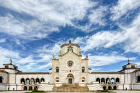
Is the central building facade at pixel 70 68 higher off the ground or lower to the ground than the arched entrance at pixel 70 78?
higher

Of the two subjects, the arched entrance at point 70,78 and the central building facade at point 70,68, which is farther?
the arched entrance at point 70,78

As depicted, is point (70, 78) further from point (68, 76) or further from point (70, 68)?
point (70, 68)

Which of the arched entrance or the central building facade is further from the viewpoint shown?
the arched entrance

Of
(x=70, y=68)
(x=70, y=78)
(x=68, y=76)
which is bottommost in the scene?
(x=70, y=78)

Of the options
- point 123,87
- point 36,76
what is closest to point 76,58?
point 36,76

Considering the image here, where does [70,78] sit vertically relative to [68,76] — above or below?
below

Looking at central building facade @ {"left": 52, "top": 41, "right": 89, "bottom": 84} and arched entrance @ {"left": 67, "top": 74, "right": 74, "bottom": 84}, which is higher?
central building facade @ {"left": 52, "top": 41, "right": 89, "bottom": 84}

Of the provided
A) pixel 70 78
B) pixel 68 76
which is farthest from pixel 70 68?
pixel 70 78

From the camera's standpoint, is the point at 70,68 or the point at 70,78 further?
the point at 70,68

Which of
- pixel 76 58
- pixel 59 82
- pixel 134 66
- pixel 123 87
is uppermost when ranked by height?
pixel 76 58

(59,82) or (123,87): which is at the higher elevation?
(59,82)

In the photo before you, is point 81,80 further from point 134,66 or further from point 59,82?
point 134,66

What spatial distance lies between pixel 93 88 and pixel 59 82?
11187 millimetres

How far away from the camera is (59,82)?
150 feet
